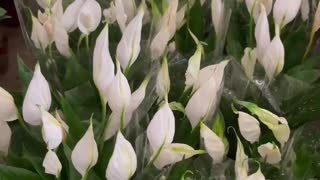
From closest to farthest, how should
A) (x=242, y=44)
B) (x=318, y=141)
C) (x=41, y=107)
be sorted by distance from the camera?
1. (x=41, y=107)
2. (x=318, y=141)
3. (x=242, y=44)

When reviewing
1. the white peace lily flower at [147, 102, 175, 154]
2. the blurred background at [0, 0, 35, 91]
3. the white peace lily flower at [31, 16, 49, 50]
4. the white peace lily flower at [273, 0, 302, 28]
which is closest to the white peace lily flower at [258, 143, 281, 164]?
the white peace lily flower at [147, 102, 175, 154]

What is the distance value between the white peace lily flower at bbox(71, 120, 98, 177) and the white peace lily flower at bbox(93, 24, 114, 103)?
8 cm

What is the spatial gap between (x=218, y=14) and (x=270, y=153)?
241 mm

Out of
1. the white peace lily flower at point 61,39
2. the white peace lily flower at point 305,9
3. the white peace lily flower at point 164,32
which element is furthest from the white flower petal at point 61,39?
the white peace lily flower at point 305,9

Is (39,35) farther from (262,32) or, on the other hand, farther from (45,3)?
(262,32)

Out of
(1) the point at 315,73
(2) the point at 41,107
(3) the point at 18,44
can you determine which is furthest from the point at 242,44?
(3) the point at 18,44

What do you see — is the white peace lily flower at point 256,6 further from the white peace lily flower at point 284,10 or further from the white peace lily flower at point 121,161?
the white peace lily flower at point 121,161

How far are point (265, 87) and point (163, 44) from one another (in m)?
0.15

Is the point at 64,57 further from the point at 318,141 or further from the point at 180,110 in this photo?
the point at 318,141

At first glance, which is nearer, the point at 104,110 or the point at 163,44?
the point at 104,110

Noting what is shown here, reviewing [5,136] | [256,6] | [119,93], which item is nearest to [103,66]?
[119,93]

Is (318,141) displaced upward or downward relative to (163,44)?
downward

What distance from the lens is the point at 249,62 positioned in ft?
2.58

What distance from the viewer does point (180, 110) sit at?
0.70 meters
